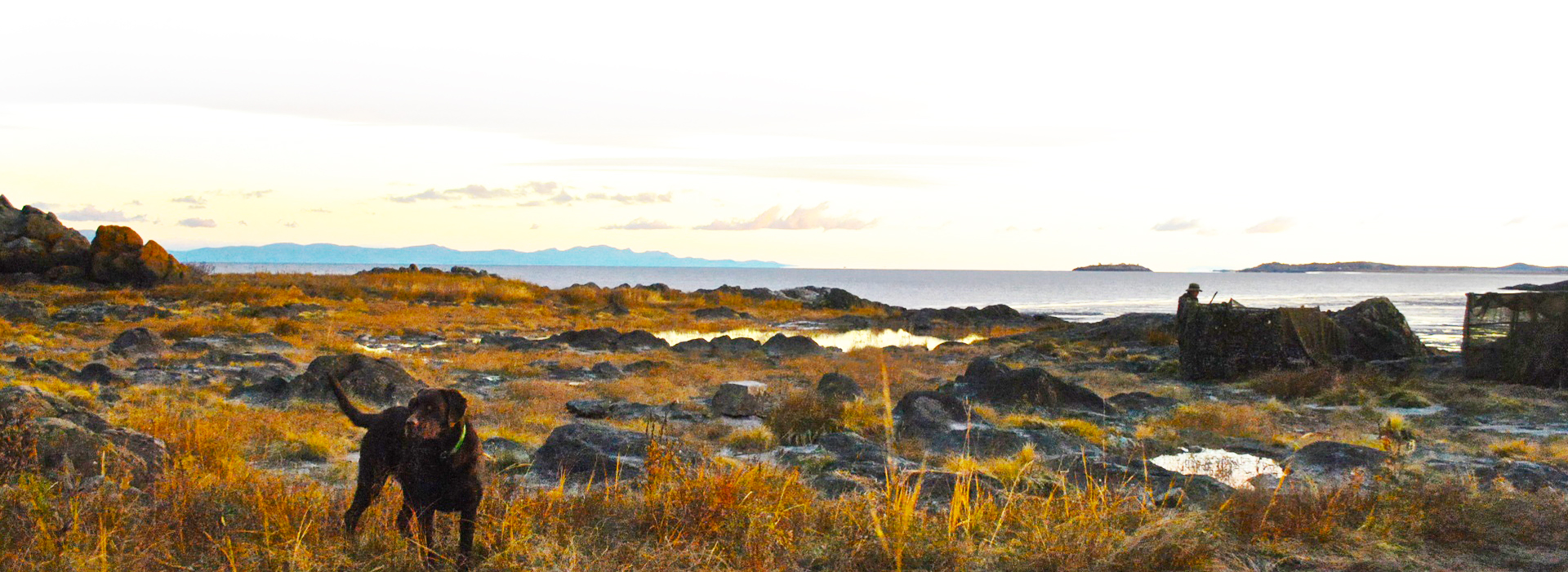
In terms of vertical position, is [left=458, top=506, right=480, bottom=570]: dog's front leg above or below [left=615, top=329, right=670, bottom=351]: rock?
above

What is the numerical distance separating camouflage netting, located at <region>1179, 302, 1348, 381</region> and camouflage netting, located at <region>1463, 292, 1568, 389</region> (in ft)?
6.72

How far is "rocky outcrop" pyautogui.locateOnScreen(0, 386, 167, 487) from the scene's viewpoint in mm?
5336

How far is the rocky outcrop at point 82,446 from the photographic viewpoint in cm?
534

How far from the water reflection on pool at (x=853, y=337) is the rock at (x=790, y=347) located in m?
3.48

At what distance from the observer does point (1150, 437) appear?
10.1 m

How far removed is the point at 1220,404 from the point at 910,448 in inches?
252

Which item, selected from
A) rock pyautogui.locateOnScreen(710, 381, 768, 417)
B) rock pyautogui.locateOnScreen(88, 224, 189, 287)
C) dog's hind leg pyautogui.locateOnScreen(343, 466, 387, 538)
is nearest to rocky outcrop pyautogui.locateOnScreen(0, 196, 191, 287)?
rock pyautogui.locateOnScreen(88, 224, 189, 287)

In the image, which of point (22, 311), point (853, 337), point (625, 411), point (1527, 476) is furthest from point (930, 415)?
point (22, 311)

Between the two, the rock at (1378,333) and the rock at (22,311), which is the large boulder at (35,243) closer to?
the rock at (22,311)

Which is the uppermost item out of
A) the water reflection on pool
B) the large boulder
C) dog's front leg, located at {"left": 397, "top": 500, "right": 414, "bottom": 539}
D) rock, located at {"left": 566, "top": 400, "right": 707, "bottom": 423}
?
the large boulder

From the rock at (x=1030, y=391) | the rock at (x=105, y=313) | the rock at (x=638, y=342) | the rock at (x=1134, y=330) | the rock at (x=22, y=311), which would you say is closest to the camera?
the rock at (x=1030, y=391)

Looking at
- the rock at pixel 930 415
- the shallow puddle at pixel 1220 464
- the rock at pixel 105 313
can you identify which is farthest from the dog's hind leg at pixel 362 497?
the rock at pixel 105 313

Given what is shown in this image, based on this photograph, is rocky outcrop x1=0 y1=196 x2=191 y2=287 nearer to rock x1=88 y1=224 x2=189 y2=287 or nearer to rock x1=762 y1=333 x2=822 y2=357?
rock x1=88 y1=224 x2=189 y2=287

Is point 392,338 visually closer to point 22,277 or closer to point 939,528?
point 22,277
